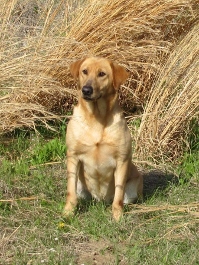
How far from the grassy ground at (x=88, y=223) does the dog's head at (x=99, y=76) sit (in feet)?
3.34

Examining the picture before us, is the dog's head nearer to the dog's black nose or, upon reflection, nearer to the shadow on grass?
the dog's black nose

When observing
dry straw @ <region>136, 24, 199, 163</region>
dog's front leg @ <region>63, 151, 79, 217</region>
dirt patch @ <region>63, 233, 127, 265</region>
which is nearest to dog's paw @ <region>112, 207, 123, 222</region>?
dog's front leg @ <region>63, 151, 79, 217</region>

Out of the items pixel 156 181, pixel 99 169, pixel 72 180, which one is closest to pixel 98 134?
pixel 99 169

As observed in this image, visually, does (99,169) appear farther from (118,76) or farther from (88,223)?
(118,76)

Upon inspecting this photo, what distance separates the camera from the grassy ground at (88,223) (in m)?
4.54

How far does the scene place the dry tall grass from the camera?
6938mm

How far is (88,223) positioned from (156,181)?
1.67 m

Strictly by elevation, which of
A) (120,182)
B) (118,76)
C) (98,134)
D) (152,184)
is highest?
(118,76)

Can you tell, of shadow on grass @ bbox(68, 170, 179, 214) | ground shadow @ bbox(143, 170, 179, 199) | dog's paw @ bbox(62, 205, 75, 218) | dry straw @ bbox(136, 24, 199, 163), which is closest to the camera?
dog's paw @ bbox(62, 205, 75, 218)

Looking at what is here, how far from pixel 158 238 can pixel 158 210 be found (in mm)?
650

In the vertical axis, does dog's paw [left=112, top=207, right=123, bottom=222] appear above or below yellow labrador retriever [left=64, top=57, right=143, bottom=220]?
below

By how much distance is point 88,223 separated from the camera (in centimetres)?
512

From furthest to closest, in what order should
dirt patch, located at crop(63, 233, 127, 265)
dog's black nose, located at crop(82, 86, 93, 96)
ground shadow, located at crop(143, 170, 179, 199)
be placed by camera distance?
ground shadow, located at crop(143, 170, 179, 199)
dog's black nose, located at crop(82, 86, 93, 96)
dirt patch, located at crop(63, 233, 127, 265)

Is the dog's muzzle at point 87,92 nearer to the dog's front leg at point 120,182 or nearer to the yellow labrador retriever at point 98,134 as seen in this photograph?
the yellow labrador retriever at point 98,134
